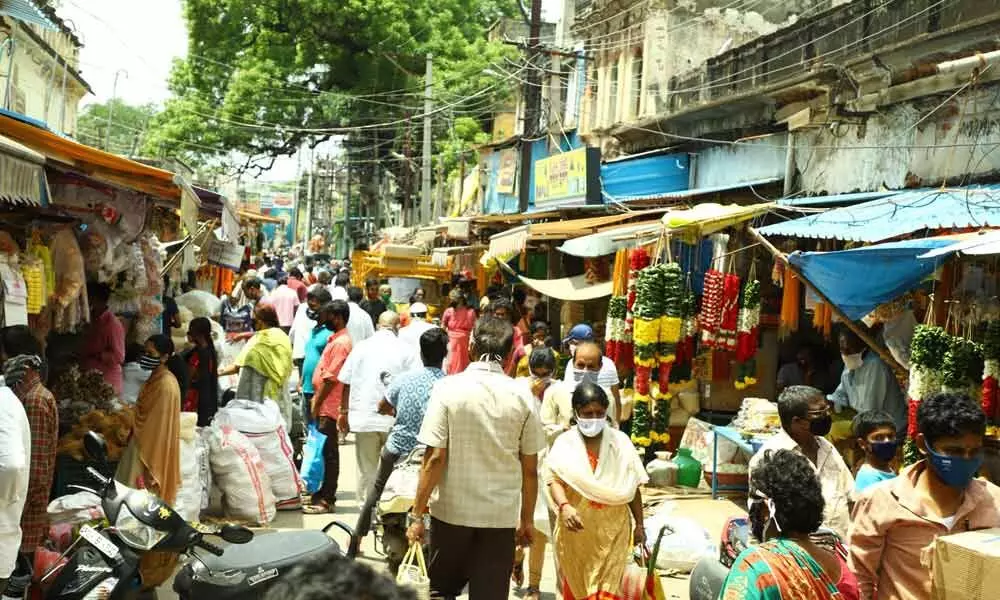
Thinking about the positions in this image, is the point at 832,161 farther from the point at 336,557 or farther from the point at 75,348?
the point at 336,557

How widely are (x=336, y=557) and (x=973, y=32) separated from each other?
9846mm

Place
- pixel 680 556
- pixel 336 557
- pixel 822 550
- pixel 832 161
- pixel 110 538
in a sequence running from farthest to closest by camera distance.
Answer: pixel 832 161
pixel 680 556
pixel 110 538
pixel 822 550
pixel 336 557

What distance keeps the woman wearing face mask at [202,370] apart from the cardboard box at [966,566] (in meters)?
6.55

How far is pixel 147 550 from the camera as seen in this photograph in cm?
503

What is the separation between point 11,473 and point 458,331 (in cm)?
881

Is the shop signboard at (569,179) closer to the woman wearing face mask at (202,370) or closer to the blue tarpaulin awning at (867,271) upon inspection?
the woman wearing face mask at (202,370)

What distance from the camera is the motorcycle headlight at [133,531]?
5039 millimetres

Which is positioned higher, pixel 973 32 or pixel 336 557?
pixel 973 32

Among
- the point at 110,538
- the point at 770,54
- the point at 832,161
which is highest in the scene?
the point at 770,54

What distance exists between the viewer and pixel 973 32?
10.1m

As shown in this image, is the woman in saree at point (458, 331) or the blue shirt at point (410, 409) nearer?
the blue shirt at point (410, 409)

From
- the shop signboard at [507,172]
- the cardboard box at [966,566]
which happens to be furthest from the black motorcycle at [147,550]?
the shop signboard at [507,172]

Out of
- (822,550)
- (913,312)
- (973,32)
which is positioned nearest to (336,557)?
(822,550)

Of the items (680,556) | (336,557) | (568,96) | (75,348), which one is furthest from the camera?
(568,96)
